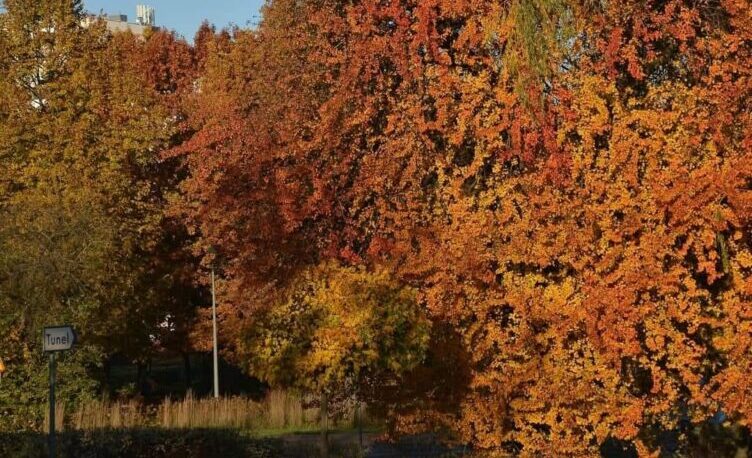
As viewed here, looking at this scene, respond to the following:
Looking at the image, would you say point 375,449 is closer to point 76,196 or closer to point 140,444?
point 140,444

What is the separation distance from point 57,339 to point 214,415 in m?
11.5

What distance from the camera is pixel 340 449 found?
19.2m

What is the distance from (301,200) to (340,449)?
466 centimetres

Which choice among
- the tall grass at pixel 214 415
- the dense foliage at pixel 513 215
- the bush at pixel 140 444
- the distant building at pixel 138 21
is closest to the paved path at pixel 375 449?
the bush at pixel 140 444

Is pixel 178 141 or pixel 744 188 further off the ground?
pixel 178 141

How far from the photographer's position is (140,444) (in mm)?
16438

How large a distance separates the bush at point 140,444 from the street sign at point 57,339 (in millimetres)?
4034

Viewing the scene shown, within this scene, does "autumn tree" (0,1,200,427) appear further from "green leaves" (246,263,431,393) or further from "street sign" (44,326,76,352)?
"street sign" (44,326,76,352)

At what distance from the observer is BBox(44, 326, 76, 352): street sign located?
40.8ft

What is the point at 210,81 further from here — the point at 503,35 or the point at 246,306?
the point at 503,35

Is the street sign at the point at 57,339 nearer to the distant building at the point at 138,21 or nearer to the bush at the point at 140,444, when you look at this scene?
the bush at the point at 140,444

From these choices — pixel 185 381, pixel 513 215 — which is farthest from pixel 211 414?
pixel 185 381

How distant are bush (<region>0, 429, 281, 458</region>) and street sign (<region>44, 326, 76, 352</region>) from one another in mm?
4034

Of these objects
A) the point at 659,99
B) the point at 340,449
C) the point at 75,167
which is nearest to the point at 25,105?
the point at 75,167
